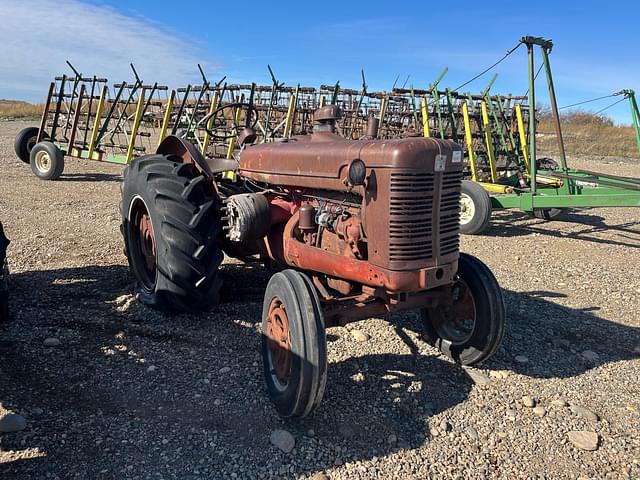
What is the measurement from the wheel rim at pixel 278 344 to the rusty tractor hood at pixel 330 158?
0.79m

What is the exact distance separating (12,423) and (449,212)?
2485 millimetres

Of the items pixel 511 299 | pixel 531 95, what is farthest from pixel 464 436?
pixel 531 95

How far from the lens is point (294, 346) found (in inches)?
104

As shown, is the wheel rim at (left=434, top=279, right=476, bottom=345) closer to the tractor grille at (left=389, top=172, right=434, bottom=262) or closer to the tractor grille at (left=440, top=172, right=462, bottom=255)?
the tractor grille at (left=440, top=172, right=462, bottom=255)

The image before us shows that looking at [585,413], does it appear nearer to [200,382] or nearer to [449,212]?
[449,212]

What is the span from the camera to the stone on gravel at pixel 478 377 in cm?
323

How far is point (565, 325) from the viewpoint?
13.7ft

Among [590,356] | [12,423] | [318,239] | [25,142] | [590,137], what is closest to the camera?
[12,423]

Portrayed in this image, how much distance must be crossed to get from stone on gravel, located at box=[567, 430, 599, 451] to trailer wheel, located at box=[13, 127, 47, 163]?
12.9 metres

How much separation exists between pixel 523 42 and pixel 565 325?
14.0 ft

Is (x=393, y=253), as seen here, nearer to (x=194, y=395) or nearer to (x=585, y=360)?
(x=194, y=395)

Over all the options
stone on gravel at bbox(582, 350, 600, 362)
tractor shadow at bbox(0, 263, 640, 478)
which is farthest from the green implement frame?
stone on gravel at bbox(582, 350, 600, 362)

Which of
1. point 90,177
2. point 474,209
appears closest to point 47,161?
point 90,177

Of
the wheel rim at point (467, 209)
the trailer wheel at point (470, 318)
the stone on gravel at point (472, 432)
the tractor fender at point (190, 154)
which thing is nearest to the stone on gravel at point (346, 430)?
the stone on gravel at point (472, 432)
